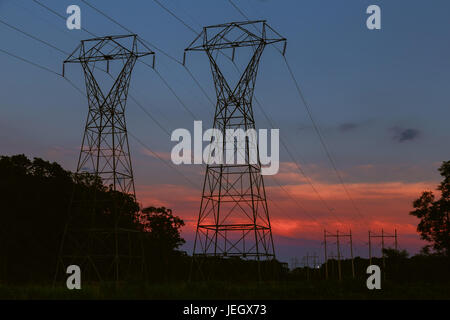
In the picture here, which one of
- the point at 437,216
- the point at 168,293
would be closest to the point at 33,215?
the point at 168,293

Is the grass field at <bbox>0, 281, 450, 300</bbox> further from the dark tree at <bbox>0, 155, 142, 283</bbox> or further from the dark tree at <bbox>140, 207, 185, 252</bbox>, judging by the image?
the dark tree at <bbox>140, 207, 185, 252</bbox>

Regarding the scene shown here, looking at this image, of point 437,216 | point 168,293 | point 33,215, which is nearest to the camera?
point 168,293

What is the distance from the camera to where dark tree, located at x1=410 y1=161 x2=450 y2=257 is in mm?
70375

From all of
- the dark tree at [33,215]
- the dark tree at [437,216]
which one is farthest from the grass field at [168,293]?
the dark tree at [437,216]

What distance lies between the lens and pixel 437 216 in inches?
2788

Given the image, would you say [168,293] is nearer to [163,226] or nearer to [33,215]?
[33,215]

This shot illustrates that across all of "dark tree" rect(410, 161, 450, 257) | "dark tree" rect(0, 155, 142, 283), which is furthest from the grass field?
"dark tree" rect(410, 161, 450, 257)

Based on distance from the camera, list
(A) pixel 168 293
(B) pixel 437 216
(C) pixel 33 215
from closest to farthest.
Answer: (A) pixel 168 293, (C) pixel 33 215, (B) pixel 437 216

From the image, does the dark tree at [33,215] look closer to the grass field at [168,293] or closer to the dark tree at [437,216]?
the grass field at [168,293]

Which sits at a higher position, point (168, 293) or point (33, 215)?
point (33, 215)

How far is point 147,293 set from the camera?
98.9 ft

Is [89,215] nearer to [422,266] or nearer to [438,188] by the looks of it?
[438,188]

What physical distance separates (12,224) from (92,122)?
17229mm
